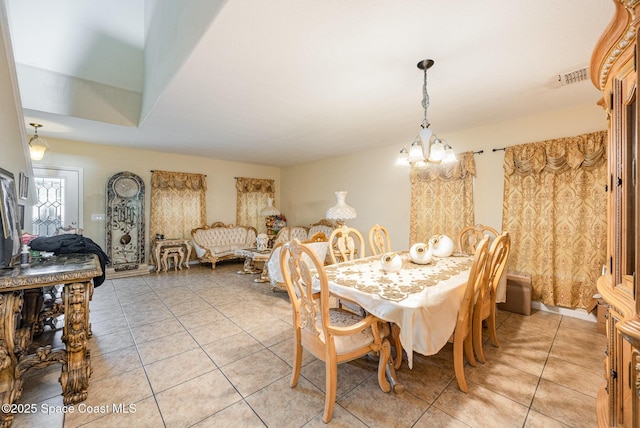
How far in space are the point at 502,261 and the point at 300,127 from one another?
2863mm

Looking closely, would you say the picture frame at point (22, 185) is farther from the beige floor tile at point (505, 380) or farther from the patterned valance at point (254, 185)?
the beige floor tile at point (505, 380)

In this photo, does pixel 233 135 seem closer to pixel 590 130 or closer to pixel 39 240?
pixel 39 240

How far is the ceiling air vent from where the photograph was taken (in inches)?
82.3

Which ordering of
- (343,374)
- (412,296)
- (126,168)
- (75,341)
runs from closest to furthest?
(412,296)
(75,341)
(343,374)
(126,168)

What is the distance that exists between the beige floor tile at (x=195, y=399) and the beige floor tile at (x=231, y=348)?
22 centimetres

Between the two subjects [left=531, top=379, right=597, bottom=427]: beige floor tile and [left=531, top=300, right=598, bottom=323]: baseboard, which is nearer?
[left=531, top=379, right=597, bottom=427]: beige floor tile

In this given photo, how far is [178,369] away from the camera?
1.95 meters

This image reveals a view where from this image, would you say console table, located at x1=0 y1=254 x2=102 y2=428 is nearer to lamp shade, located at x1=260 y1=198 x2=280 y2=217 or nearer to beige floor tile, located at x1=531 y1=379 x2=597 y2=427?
beige floor tile, located at x1=531 y1=379 x2=597 y2=427

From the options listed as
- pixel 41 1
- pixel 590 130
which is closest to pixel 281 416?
pixel 590 130

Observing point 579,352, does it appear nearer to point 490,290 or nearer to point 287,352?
point 490,290

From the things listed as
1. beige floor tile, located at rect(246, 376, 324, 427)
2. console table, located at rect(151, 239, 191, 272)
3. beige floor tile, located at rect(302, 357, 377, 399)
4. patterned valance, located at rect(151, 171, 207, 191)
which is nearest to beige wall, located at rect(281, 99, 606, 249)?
patterned valance, located at rect(151, 171, 207, 191)

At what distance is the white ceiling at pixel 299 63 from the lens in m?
1.51

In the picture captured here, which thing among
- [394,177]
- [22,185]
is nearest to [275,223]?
[394,177]

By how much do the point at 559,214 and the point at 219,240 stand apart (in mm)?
5923
